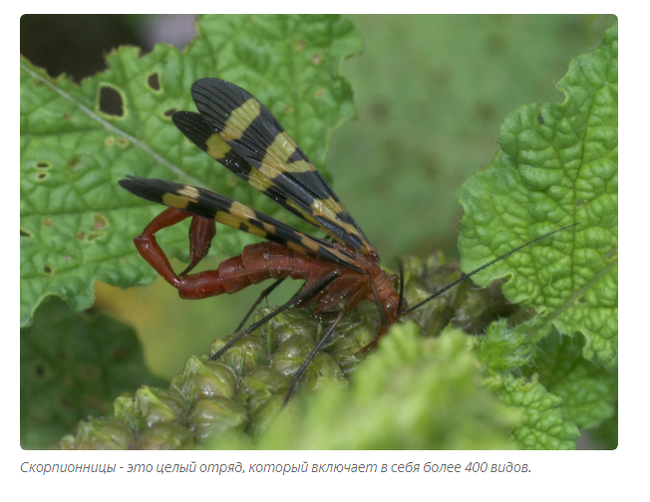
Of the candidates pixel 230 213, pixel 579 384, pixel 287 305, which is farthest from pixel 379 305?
pixel 579 384

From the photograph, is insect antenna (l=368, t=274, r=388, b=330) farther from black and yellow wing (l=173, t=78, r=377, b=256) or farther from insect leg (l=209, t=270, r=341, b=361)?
black and yellow wing (l=173, t=78, r=377, b=256)

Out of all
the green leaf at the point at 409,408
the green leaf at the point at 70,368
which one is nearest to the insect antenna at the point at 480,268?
the green leaf at the point at 409,408

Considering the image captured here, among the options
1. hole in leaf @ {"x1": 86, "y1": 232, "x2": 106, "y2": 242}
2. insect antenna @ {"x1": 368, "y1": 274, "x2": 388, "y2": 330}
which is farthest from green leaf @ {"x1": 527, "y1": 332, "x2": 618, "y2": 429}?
hole in leaf @ {"x1": 86, "y1": 232, "x2": 106, "y2": 242}

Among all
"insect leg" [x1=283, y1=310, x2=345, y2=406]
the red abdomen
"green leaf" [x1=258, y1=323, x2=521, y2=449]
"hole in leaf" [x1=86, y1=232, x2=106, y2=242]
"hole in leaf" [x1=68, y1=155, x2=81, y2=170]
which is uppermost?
"hole in leaf" [x1=68, y1=155, x2=81, y2=170]

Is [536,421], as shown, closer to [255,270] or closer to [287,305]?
[287,305]

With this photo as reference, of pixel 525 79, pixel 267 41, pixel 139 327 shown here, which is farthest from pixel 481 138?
pixel 139 327

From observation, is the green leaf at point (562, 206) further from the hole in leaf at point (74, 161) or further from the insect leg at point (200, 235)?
the hole in leaf at point (74, 161)

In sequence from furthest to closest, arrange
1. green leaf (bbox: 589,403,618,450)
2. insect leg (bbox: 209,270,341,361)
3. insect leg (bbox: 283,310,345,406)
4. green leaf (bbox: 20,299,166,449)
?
green leaf (bbox: 20,299,166,449)
green leaf (bbox: 589,403,618,450)
insect leg (bbox: 209,270,341,361)
insect leg (bbox: 283,310,345,406)
